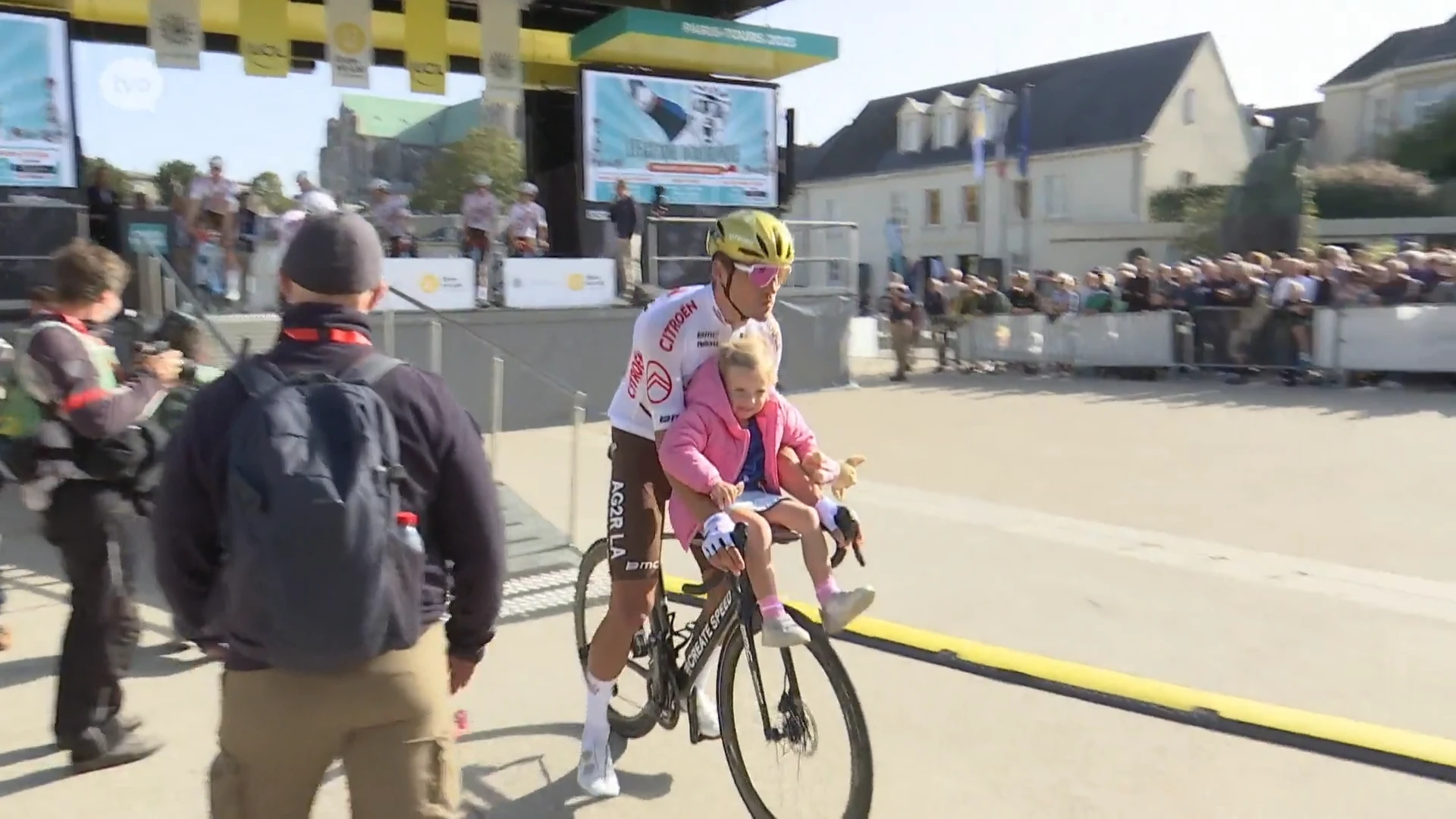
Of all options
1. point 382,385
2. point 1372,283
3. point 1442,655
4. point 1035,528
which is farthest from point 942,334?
point 382,385

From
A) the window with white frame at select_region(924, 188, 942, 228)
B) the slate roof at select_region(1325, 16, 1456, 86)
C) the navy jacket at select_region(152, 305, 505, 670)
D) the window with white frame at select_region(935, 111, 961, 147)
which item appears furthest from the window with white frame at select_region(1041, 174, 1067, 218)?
the navy jacket at select_region(152, 305, 505, 670)

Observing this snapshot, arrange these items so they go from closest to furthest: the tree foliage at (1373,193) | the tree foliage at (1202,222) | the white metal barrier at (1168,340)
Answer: the white metal barrier at (1168,340), the tree foliage at (1373,193), the tree foliage at (1202,222)

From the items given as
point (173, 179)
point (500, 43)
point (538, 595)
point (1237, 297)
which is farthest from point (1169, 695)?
point (173, 179)

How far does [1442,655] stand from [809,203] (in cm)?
5262

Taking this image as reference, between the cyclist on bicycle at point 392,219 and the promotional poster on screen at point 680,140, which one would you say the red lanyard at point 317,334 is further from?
the promotional poster on screen at point 680,140

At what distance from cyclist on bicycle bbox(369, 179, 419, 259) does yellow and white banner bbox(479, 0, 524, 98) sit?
7.88ft

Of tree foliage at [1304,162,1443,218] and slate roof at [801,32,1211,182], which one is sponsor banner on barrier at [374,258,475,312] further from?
slate roof at [801,32,1211,182]

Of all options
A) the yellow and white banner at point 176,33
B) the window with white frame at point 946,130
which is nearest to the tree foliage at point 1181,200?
the window with white frame at point 946,130

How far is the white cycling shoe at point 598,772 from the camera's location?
3.87m

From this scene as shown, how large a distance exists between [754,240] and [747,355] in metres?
0.39

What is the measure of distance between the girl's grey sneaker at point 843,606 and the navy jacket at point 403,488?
119cm

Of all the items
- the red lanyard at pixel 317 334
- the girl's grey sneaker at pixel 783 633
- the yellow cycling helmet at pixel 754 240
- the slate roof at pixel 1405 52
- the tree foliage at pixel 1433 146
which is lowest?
the girl's grey sneaker at pixel 783 633

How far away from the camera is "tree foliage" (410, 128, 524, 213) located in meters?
60.7

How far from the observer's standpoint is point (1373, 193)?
35.4 metres
